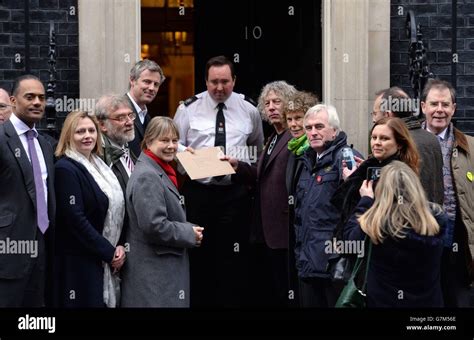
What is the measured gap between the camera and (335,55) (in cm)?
1208

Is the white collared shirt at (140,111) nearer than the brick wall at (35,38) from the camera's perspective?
Yes

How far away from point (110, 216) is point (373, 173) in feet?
6.14

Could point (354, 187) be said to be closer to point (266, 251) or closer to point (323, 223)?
point (323, 223)

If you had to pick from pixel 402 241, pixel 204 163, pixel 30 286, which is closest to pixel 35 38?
pixel 204 163

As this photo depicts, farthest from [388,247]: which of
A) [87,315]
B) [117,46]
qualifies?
[117,46]

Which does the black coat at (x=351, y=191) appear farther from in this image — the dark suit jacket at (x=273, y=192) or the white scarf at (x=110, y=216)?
the white scarf at (x=110, y=216)

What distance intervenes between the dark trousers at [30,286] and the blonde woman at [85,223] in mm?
110

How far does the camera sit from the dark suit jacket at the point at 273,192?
1030 centimetres

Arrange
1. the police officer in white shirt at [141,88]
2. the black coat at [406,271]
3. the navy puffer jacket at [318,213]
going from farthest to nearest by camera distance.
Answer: the police officer in white shirt at [141,88]
the navy puffer jacket at [318,213]
the black coat at [406,271]

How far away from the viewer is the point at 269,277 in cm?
1074

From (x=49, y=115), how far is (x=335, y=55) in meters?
2.78

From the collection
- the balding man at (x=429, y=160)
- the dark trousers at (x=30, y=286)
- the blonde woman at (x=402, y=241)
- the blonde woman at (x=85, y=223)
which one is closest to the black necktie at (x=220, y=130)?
the blonde woman at (x=85, y=223)

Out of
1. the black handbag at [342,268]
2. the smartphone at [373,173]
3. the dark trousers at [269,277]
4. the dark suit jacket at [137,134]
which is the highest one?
the dark suit jacket at [137,134]

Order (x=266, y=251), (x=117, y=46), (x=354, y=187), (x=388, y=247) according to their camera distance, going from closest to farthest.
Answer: (x=388, y=247)
(x=354, y=187)
(x=266, y=251)
(x=117, y=46)
